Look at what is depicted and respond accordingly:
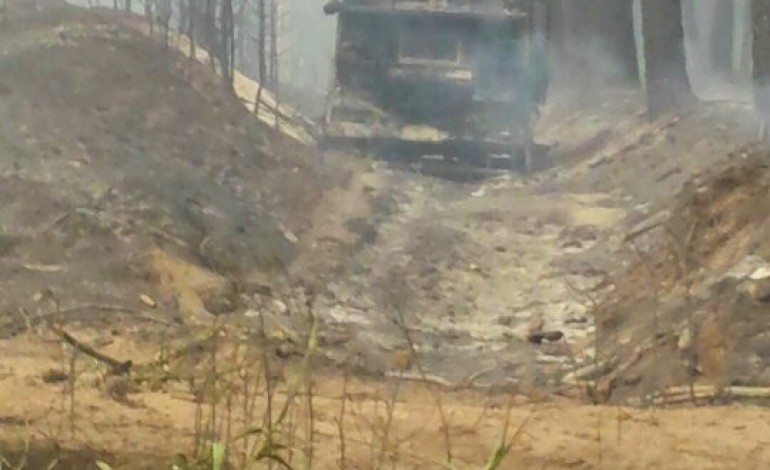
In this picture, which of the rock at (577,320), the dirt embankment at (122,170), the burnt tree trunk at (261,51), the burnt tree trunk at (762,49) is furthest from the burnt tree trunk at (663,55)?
the rock at (577,320)

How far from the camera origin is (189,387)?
112 inches

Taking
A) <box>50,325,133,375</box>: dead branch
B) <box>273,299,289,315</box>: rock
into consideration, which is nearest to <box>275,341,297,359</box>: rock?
<box>50,325,133,375</box>: dead branch

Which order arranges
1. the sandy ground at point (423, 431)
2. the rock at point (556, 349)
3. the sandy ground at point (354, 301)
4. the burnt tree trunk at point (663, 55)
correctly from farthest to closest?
the burnt tree trunk at point (663, 55) < the rock at point (556, 349) < the sandy ground at point (354, 301) < the sandy ground at point (423, 431)

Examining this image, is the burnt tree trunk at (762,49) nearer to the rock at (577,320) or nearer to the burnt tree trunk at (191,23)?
the rock at (577,320)

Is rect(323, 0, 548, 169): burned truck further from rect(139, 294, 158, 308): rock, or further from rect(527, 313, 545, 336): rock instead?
rect(139, 294, 158, 308): rock

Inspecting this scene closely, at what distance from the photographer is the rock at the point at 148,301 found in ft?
13.4

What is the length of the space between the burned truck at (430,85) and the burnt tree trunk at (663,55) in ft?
2.98

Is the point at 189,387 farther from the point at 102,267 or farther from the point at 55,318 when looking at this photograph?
the point at 102,267

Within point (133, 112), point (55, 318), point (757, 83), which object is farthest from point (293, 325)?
point (757, 83)

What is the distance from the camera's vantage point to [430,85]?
6609 mm

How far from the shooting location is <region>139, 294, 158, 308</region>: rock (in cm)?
407

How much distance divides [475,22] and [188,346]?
3738 millimetres

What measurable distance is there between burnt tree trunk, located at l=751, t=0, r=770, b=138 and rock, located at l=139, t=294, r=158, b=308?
254cm

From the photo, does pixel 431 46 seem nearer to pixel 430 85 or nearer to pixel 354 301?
pixel 430 85
